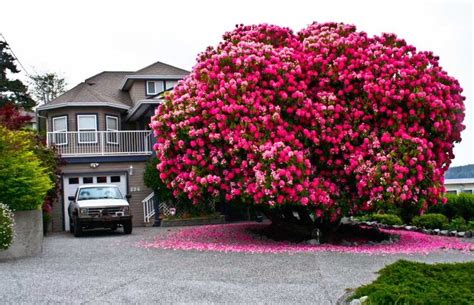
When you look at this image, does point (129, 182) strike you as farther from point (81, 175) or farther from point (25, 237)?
point (25, 237)

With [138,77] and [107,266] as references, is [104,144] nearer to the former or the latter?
[138,77]

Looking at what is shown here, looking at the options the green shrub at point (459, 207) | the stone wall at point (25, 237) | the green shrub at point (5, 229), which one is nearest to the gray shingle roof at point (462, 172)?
the green shrub at point (459, 207)

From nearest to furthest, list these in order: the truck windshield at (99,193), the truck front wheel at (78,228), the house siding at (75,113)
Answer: the truck front wheel at (78,228)
the truck windshield at (99,193)
the house siding at (75,113)

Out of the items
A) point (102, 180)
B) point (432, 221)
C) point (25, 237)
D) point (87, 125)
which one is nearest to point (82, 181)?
point (102, 180)

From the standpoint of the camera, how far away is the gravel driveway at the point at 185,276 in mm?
8086

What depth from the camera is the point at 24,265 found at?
11.6 m

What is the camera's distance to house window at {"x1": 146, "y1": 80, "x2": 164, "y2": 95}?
98.0 feet

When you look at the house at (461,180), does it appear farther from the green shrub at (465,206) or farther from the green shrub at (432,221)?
the green shrub at (432,221)

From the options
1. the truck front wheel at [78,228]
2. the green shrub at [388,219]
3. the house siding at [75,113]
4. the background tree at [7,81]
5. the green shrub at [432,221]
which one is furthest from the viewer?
the background tree at [7,81]

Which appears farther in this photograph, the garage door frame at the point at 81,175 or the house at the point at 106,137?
the house at the point at 106,137

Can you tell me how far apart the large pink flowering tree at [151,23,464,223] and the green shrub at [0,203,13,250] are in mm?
4227

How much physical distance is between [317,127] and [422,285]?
8284 mm

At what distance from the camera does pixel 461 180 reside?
2725 centimetres

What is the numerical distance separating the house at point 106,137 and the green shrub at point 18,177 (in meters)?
10.8
